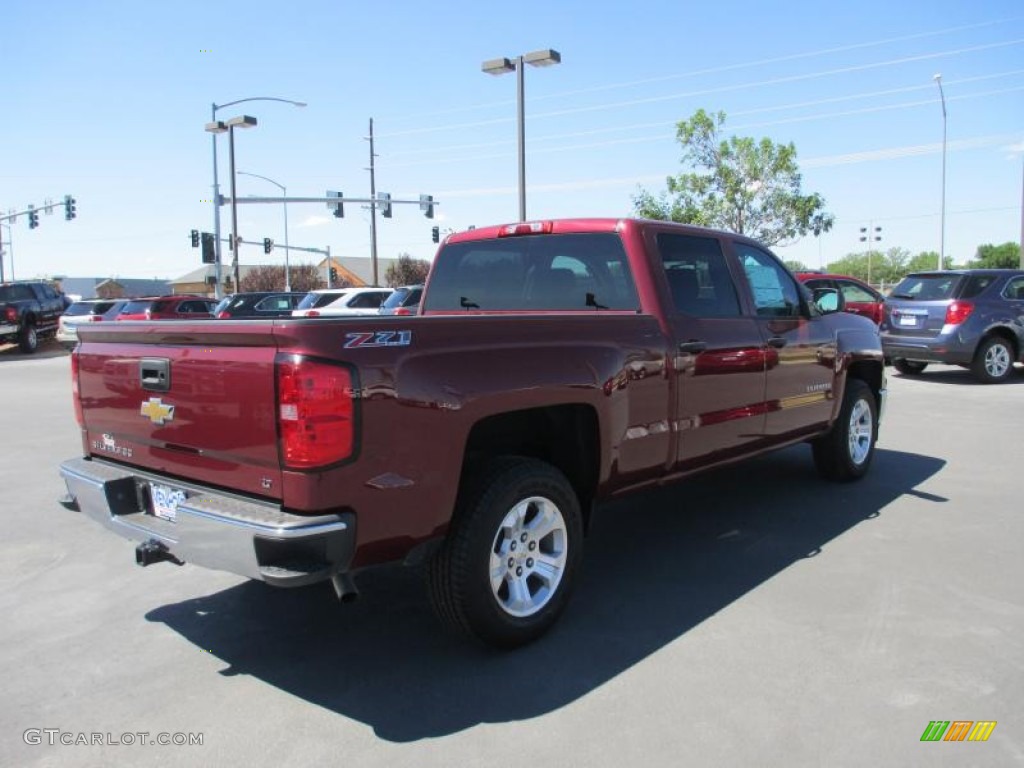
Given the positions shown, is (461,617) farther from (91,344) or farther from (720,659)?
(91,344)

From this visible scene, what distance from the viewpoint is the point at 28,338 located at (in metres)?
23.8

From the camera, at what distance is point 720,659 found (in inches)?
132

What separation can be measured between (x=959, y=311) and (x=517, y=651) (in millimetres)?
11643

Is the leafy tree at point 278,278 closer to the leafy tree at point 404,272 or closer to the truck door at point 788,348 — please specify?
the leafy tree at point 404,272

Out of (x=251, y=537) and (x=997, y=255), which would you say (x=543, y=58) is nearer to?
(x=251, y=537)

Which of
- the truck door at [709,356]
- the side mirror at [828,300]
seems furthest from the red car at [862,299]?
the truck door at [709,356]

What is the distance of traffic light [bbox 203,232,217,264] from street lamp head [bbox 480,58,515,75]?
16.5m

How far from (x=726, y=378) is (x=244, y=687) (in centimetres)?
302

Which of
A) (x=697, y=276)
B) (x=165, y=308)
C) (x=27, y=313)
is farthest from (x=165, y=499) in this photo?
(x=27, y=313)

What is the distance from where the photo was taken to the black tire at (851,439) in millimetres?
6125

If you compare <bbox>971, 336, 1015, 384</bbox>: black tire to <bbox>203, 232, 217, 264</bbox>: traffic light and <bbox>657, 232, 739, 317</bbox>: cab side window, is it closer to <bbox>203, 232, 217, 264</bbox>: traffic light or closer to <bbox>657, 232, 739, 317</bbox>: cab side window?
<bbox>657, 232, 739, 317</bbox>: cab side window

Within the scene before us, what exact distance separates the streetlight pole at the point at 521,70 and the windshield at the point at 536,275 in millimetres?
13618

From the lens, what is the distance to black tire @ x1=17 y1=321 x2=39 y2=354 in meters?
23.6

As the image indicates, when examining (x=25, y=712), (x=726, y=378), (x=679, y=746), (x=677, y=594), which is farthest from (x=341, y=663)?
(x=726, y=378)
